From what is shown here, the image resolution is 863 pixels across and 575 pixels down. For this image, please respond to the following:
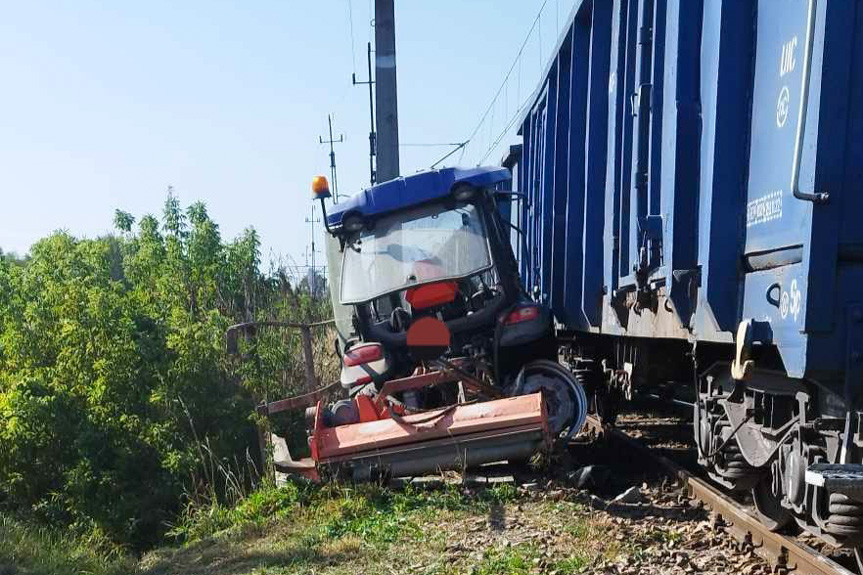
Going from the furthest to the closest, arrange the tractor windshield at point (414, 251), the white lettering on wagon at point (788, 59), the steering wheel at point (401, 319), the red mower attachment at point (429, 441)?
the steering wheel at point (401, 319) < the tractor windshield at point (414, 251) < the red mower attachment at point (429, 441) < the white lettering on wagon at point (788, 59)

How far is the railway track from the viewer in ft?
17.1

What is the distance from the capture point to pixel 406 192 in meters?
9.20

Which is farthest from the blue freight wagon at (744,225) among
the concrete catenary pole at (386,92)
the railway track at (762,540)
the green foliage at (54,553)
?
the concrete catenary pole at (386,92)

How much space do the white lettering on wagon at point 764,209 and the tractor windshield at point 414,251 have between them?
169 inches

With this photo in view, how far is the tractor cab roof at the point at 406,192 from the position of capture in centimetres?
921

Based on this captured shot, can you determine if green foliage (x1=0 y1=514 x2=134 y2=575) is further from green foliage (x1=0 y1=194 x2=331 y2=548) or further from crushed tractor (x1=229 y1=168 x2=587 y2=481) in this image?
crushed tractor (x1=229 y1=168 x2=587 y2=481)

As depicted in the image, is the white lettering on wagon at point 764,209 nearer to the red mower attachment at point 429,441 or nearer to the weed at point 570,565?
the weed at point 570,565

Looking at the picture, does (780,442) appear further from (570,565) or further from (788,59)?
(788,59)

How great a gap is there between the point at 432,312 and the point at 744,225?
4.44 meters

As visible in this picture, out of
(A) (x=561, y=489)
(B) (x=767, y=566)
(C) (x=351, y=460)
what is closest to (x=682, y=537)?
(B) (x=767, y=566)

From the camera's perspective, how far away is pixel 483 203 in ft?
30.8

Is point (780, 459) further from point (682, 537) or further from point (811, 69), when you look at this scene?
point (811, 69)

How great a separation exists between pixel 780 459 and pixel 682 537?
1.19 m

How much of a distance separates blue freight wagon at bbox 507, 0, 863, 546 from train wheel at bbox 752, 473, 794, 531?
0.04ft
